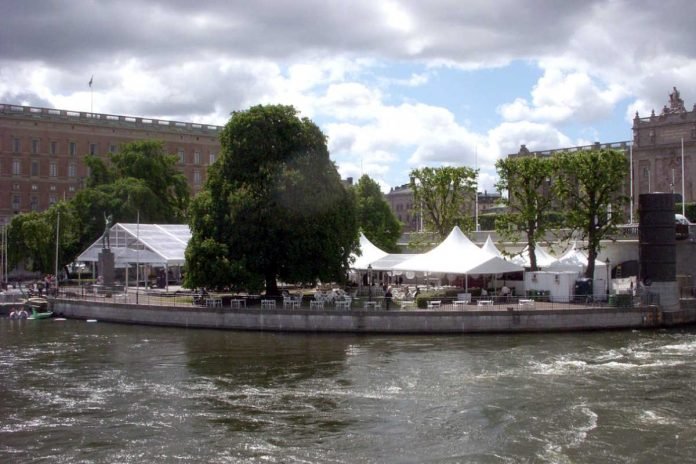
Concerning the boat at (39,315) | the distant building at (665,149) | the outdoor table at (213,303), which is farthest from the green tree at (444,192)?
the distant building at (665,149)

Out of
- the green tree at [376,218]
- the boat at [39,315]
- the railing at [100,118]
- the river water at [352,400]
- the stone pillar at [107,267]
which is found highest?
the railing at [100,118]

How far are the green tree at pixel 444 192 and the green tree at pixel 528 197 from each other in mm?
7490

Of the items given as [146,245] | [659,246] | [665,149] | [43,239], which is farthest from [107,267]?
[665,149]

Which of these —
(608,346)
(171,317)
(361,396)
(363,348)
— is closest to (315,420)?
(361,396)

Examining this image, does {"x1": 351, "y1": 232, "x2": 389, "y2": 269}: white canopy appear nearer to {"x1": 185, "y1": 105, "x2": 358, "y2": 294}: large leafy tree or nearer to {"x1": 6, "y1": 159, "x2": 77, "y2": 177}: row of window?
{"x1": 185, "y1": 105, "x2": 358, "y2": 294}: large leafy tree

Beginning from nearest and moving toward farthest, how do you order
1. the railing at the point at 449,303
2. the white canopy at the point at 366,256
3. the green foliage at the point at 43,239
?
the railing at the point at 449,303, the white canopy at the point at 366,256, the green foliage at the point at 43,239

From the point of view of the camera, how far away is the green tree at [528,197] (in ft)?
180

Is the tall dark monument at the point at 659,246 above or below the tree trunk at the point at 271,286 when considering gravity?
above

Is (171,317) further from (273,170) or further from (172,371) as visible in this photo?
(172,371)

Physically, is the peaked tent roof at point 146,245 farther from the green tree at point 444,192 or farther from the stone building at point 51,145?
the stone building at point 51,145

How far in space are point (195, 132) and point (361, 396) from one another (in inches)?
3578

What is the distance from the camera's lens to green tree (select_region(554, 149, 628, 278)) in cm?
5225

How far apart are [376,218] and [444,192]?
1543cm

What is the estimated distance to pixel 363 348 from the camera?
3981cm
